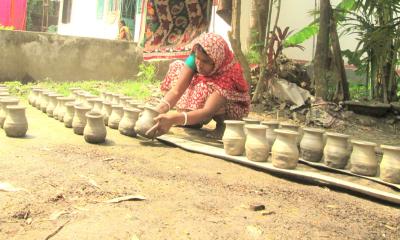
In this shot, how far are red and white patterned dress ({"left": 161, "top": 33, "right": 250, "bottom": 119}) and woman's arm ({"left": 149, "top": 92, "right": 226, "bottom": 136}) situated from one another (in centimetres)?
9

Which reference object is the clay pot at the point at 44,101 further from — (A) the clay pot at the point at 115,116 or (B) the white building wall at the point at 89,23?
(B) the white building wall at the point at 89,23

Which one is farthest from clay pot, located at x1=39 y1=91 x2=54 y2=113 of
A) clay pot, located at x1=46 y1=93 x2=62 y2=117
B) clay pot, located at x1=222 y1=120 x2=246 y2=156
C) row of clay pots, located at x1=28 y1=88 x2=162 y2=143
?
clay pot, located at x1=222 y1=120 x2=246 y2=156

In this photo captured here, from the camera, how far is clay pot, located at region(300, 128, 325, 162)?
10.2 ft

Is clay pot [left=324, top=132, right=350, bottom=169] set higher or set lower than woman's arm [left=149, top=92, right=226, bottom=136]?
lower

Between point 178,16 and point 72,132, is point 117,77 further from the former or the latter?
point 72,132

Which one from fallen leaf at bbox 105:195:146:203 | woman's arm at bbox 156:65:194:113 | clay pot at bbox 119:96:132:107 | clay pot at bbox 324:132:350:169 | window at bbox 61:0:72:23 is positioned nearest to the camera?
fallen leaf at bbox 105:195:146:203

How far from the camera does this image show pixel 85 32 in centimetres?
1241

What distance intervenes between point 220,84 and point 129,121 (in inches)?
34.5

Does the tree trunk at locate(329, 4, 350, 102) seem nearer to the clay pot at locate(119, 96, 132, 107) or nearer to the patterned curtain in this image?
the patterned curtain

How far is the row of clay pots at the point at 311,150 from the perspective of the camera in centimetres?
269

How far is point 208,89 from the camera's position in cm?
368

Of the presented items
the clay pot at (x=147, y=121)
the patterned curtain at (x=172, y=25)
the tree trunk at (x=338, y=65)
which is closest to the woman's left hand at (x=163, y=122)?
the clay pot at (x=147, y=121)

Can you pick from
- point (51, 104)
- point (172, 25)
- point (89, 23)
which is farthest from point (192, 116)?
point (89, 23)

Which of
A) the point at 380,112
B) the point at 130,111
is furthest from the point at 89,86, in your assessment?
the point at 380,112
